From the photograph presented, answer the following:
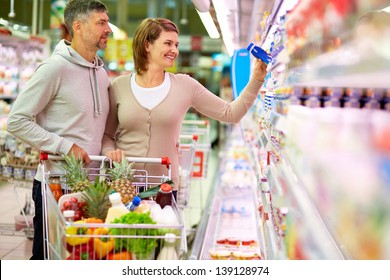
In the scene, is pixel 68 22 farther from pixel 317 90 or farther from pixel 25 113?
pixel 317 90

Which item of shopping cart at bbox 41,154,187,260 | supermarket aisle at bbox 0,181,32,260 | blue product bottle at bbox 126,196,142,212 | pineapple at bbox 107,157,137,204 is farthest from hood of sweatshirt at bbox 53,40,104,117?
supermarket aisle at bbox 0,181,32,260

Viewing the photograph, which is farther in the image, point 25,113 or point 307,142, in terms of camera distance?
point 25,113

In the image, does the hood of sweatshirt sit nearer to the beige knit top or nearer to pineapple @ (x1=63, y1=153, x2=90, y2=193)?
the beige knit top

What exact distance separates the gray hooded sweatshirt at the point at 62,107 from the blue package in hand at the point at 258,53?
29.1 inches

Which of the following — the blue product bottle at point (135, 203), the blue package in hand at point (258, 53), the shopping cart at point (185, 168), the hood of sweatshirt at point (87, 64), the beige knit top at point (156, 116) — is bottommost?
the shopping cart at point (185, 168)

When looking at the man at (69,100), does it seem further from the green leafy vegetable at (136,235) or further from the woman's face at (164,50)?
the green leafy vegetable at (136,235)

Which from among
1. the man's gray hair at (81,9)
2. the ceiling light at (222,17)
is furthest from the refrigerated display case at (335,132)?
the ceiling light at (222,17)

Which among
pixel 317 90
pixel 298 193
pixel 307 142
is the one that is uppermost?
pixel 317 90

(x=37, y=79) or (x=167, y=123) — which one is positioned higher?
(x=37, y=79)

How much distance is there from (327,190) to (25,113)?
1.73 metres

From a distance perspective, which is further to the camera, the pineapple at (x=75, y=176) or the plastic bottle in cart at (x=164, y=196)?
the pineapple at (x=75, y=176)

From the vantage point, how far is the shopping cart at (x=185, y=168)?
170 inches
